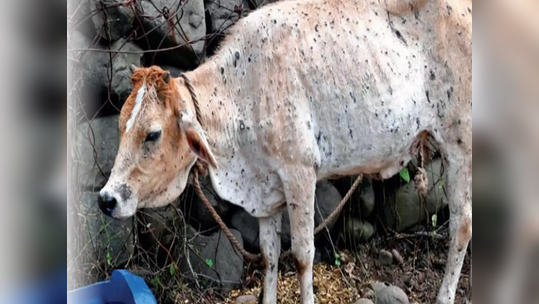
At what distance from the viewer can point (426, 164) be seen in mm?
1748

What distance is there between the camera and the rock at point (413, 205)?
1723 mm

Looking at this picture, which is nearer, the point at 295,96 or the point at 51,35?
the point at 51,35

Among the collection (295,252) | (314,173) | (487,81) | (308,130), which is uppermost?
(487,81)

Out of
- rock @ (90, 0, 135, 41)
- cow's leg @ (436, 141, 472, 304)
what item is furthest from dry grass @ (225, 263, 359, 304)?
rock @ (90, 0, 135, 41)

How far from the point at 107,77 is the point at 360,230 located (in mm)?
741

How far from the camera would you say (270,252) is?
166 cm

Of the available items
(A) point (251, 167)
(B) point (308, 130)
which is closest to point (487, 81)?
(B) point (308, 130)

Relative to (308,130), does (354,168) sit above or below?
below

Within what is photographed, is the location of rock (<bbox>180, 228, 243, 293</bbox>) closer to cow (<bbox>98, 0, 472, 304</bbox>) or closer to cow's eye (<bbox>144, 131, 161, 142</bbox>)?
cow (<bbox>98, 0, 472, 304</bbox>)

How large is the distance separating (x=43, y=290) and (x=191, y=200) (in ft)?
2.10

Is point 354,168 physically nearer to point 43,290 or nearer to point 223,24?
point 223,24

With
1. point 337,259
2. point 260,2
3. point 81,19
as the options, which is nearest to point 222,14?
point 260,2

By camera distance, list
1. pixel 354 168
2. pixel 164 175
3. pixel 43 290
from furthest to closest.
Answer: pixel 354 168, pixel 164 175, pixel 43 290

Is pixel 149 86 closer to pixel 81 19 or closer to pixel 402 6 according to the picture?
pixel 81 19
